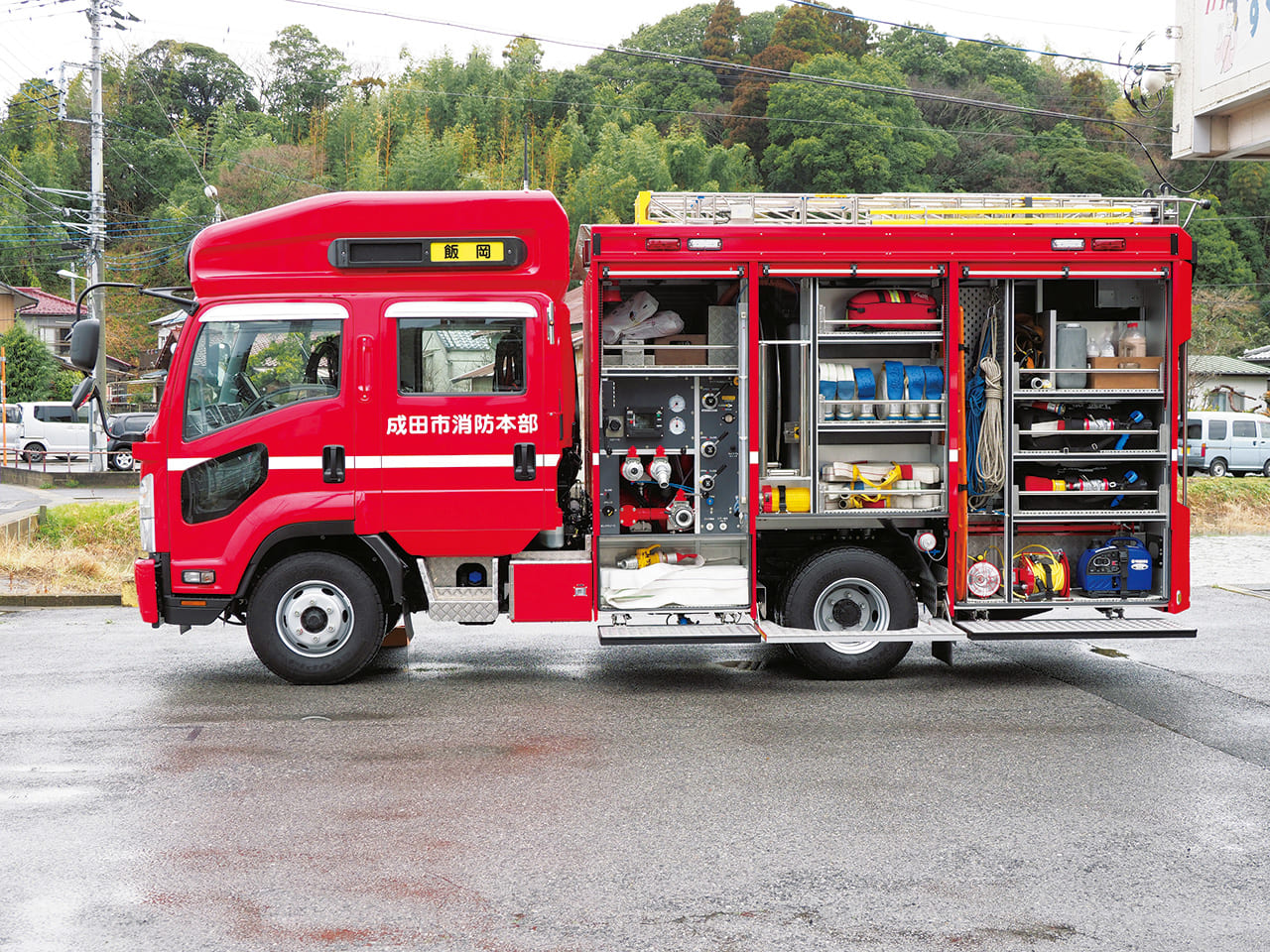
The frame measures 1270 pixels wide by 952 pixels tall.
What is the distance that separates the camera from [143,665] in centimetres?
914

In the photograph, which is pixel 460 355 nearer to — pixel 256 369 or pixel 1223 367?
pixel 256 369

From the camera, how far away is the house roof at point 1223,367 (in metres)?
46.6

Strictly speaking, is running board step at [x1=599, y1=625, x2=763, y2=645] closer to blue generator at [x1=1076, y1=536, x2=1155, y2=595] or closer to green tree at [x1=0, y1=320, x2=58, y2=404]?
blue generator at [x1=1076, y1=536, x2=1155, y2=595]

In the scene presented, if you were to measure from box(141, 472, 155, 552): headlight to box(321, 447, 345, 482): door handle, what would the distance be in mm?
1152

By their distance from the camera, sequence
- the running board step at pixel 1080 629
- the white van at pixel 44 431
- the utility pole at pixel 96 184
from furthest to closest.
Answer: the white van at pixel 44 431
the utility pole at pixel 96 184
the running board step at pixel 1080 629

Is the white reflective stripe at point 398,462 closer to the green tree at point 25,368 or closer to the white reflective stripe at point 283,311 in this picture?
the white reflective stripe at point 283,311

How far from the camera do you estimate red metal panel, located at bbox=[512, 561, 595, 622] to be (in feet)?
26.7

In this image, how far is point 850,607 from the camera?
8.42m

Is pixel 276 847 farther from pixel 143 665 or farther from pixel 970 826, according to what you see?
pixel 143 665

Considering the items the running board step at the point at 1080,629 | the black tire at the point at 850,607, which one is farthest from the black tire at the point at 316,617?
the running board step at the point at 1080,629

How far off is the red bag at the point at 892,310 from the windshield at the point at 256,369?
355cm

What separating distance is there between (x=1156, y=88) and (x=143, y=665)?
40.9 ft

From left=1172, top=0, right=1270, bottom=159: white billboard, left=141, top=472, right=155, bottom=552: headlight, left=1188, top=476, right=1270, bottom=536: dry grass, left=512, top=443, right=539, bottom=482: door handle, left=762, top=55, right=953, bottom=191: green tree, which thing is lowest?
left=1188, top=476, right=1270, bottom=536: dry grass

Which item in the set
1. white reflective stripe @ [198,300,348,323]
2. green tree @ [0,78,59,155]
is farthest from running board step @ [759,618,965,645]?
green tree @ [0,78,59,155]
